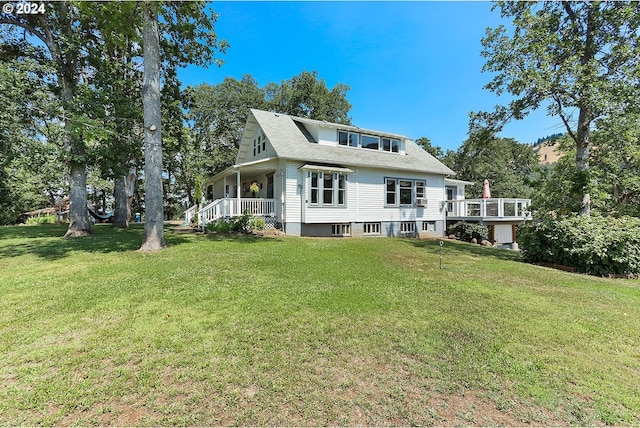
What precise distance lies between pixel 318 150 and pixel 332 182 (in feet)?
6.18

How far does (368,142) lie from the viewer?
17.0 meters

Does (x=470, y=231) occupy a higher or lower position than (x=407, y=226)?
lower

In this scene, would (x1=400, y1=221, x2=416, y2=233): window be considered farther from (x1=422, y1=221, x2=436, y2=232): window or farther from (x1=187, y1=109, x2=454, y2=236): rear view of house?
(x1=422, y1=221, x2=436, y2=232): window

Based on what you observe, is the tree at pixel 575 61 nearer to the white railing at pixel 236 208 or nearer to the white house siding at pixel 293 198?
the white house siding at pixel 293 198

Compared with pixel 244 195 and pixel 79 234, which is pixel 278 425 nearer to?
pixel 79 234

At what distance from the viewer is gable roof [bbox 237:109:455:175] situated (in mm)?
13805

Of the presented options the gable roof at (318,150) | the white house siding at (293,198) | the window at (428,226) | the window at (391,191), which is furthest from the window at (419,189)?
the white house siding at (293,198)

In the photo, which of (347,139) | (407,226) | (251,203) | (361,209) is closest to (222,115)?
Answer: (347,139)

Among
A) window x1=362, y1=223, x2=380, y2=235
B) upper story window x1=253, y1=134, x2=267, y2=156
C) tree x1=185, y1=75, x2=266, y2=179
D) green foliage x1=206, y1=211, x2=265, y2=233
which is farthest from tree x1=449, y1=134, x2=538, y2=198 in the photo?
green foliage x1=206, y1=211, x2=265, y2=233

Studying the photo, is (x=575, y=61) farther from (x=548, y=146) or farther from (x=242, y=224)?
(x=242, y=224)

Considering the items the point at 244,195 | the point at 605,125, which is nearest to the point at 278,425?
the point at 605,125

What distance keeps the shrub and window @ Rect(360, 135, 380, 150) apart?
729cm

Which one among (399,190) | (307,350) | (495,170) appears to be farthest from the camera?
(495,170)

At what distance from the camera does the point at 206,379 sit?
2668 millimetres
